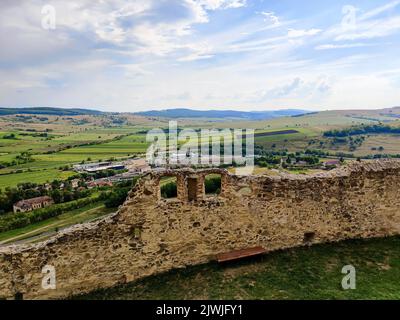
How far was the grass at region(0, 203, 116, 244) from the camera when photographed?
137 ft

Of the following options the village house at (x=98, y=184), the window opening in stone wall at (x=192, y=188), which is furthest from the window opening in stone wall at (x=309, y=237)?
the village house at (x=98, y=184)

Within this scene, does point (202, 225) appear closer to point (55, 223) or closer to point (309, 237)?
point (309, 237)

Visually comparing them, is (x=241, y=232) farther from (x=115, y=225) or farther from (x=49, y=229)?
(x=49, y=229)

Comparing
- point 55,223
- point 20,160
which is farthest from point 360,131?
point 20,160

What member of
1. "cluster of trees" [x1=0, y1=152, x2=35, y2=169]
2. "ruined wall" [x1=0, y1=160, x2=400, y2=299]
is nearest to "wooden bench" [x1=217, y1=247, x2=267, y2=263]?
"ruined wall" [x1=0, y1=160, x2=400, y2=299]

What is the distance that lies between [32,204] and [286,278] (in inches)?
2130

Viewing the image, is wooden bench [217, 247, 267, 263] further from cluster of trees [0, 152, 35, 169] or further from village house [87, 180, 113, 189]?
cluster of trees [0, 152, 35, 169]

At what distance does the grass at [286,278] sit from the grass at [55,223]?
120 ft

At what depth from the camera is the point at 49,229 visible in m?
43.7

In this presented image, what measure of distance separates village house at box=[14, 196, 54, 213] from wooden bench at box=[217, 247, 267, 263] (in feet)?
169

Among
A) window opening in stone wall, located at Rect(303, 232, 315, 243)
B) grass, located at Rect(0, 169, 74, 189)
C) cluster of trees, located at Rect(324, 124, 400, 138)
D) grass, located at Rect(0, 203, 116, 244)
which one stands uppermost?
cluster of trees, located at Rect(324, 124, 400, 138)

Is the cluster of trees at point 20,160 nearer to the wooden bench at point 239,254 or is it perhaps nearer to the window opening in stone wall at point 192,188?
the window opening in stone wall at point 192,188

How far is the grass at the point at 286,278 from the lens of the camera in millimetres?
7293
